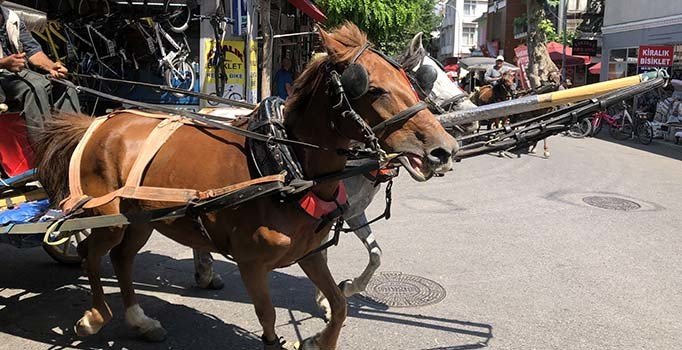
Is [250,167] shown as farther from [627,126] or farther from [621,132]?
[621,132]

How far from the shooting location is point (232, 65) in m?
12.8

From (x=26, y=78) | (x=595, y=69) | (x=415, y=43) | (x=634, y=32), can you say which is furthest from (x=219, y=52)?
(x=595, y=69)

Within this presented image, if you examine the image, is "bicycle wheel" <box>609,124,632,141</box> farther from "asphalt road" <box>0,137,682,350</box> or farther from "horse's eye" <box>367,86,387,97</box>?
"horse's eye" <box>367,86,387,97</box>

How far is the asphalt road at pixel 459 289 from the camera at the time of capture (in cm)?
444

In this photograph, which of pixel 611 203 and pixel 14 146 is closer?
pixel 14 146

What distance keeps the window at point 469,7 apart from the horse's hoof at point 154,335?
7332 cm

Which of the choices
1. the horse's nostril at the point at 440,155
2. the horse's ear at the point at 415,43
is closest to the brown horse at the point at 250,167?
the horse's nostril at the point at 440,155

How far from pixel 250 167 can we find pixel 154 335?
175 centimetres

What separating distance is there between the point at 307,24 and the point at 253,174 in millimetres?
19843

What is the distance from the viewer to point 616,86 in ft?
12.2

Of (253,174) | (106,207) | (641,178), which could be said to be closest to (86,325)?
(106,207)

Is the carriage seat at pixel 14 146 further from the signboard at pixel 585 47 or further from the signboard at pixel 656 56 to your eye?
the signboard at pixel 585 47

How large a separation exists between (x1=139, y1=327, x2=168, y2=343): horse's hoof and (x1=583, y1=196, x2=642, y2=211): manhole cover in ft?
23.2

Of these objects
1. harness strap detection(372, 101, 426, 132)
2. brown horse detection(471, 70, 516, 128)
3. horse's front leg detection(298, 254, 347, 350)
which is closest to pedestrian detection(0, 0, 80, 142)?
horse's front leg detection(298, 254, 347, 350)
